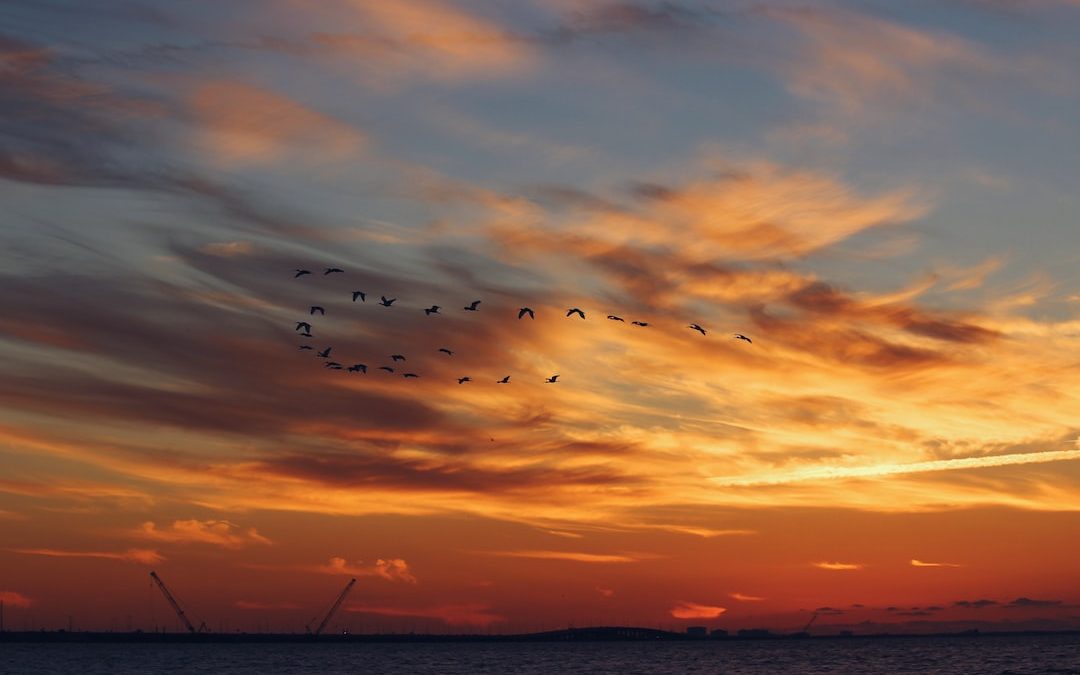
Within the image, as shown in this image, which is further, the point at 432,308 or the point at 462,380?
the point at 462,380

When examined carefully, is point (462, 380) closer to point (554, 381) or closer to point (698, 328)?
point (554, 381)

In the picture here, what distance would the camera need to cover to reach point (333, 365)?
5659 inches

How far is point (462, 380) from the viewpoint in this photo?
141 meters

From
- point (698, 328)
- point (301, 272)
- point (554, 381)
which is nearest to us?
point (301, 272)

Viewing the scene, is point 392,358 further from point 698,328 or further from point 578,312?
point 698,328

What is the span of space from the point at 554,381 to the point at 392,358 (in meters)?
18.9

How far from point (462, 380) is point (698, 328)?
92.8 feet

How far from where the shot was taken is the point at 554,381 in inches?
5512

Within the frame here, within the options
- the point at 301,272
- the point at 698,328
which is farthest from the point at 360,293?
the point at 698,328

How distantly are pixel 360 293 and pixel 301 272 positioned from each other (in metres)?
6.59

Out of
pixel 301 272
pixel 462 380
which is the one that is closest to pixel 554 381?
pixel 462 380

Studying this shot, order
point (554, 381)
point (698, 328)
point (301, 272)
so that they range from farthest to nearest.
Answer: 1. point (554, 381)
2. point (698, 328)
3. point (301, 272)

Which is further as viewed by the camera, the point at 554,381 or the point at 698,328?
the point at 554,381

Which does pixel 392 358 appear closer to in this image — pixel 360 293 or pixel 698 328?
pixel 360 293
